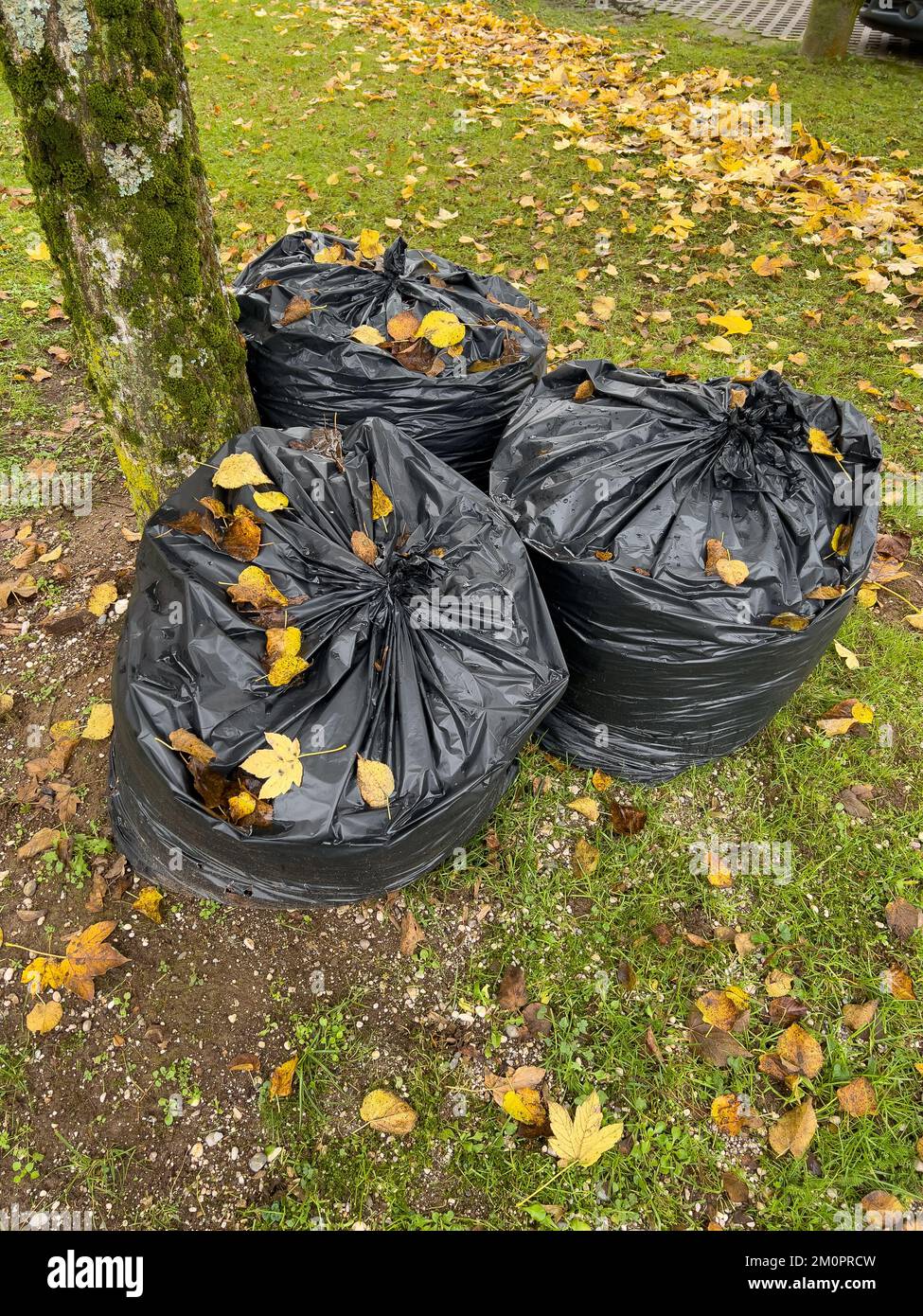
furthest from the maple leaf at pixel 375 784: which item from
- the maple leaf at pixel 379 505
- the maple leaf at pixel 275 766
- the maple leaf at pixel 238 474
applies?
the maple leaf at pixel 238 474

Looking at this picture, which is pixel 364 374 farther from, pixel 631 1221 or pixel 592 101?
pixel 592 101

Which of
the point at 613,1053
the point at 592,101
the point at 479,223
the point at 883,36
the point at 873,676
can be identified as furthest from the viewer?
the point at 883,36

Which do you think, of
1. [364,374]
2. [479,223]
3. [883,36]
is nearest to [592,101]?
[479,223]

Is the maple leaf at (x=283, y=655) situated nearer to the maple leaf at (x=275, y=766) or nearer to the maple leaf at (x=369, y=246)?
the maple leaf at (x=275, y=766)

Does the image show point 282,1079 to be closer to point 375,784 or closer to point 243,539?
point 375,784

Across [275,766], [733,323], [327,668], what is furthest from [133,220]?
[733,323]

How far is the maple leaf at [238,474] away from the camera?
1.59 m

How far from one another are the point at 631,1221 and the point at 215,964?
959 mm

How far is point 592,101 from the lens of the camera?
16.8ft

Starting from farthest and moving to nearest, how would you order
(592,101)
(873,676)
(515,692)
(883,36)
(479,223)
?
1. (883,36)
2. (592,101)
3. (479,223)
4. (873,676)
5. (515,692)

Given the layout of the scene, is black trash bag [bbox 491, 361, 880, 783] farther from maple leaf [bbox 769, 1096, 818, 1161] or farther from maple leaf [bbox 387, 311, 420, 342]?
maple leaf [bbox 769, 1096, 818, 1161]

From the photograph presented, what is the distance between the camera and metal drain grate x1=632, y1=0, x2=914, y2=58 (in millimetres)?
5984
